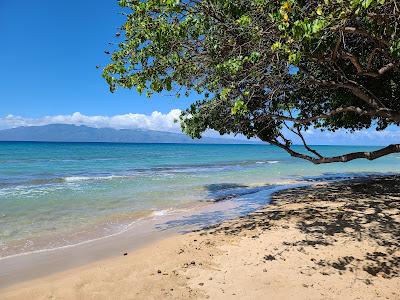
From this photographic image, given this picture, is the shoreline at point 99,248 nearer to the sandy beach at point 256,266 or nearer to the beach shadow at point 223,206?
the beach shadow at point 223,206

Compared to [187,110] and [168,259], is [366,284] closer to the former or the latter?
[168,259]

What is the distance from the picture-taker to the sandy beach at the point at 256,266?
17.8ft

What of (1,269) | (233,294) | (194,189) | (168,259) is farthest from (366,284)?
(194,189)

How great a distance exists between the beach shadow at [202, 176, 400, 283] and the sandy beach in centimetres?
2

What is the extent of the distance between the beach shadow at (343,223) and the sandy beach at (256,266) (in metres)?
0.02

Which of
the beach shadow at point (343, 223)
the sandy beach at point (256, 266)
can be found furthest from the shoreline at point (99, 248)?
the beach shadow at point (343, 223)

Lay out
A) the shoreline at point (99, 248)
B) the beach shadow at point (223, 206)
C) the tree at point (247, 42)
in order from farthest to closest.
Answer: the beach shadow at point (223, 206) < the shoreline at point (99, 248) < the tree at point (247, 42)

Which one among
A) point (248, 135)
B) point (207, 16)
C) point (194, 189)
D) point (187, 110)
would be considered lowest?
point (194, 189)

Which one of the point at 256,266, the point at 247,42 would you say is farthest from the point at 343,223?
the point at 247,42

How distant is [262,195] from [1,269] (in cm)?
1100

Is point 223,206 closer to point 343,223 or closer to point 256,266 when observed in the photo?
point 343,223

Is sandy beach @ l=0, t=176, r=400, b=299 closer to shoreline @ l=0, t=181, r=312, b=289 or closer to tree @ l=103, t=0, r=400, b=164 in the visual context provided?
shoreline @ l=0, t=181, r=312, b=289

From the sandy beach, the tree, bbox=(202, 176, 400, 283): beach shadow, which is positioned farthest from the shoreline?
the tree

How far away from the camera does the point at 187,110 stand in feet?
45.6
